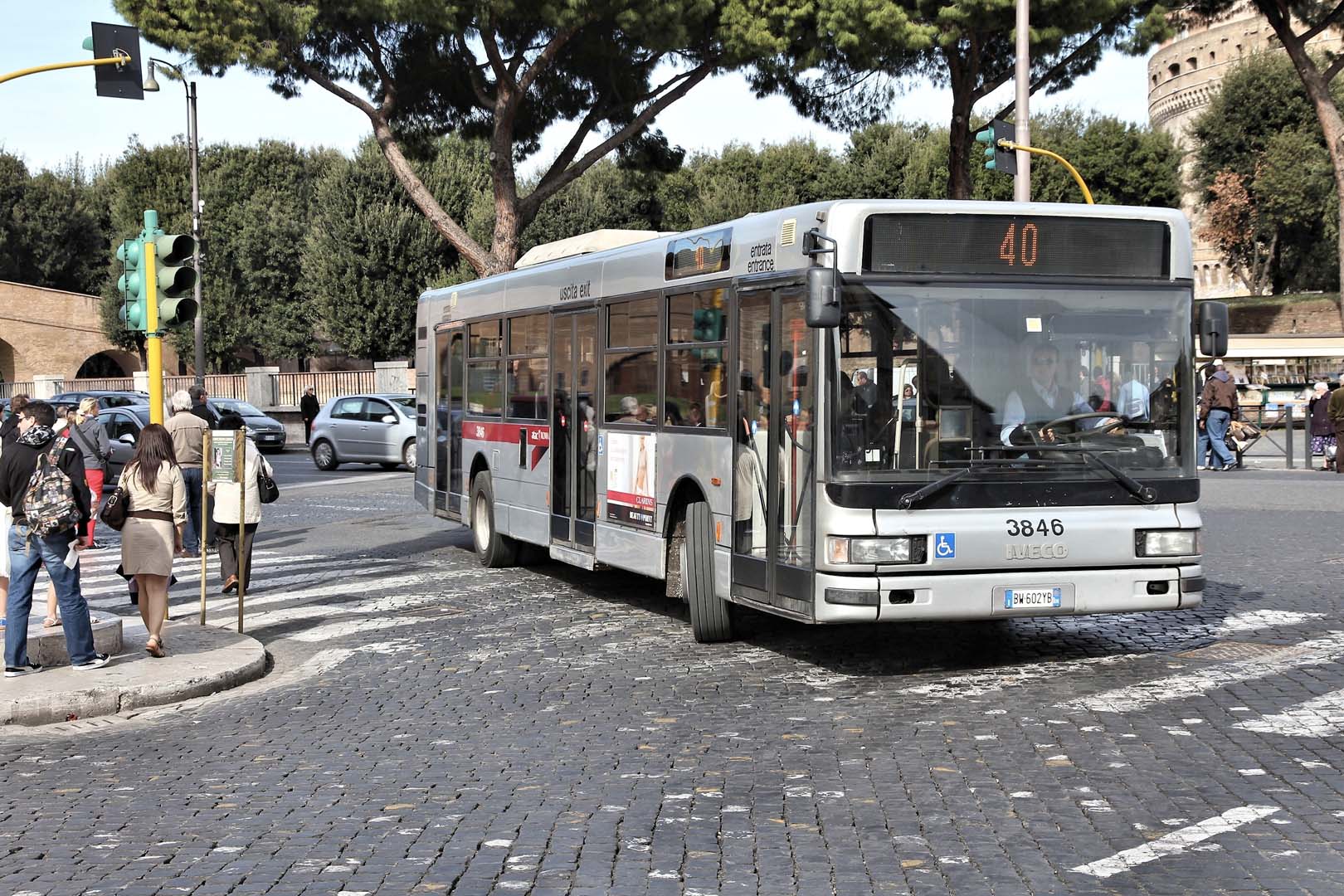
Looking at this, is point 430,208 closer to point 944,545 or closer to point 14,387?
point 944,545

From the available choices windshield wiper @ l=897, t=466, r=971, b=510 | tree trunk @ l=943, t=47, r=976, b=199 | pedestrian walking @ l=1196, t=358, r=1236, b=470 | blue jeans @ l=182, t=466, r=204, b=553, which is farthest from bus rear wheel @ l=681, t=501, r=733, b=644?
tree trunk @ l=943, t=47, r=976, b=199

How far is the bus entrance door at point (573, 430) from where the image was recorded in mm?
11914

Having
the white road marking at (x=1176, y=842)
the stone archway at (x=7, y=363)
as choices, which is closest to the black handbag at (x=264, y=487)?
the white road marking at (x=1176, y=842)

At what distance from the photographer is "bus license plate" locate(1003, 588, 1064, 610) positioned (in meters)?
8.50

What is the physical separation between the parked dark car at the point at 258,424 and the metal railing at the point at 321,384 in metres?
7.03

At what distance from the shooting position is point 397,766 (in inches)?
269

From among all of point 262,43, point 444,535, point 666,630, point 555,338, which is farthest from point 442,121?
point 666,630

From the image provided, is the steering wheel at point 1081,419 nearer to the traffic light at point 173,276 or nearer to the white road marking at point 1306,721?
the white road marking at point 1306,721

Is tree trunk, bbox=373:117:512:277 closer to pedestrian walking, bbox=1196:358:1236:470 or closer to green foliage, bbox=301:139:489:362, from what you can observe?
pedestrian walking, bbox=1196:358:1236:470

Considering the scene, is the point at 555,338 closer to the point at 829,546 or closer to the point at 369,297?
the point at 829,546

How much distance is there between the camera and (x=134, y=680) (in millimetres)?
8883

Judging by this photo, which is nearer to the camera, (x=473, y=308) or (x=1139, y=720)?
(x=1139, y=720)

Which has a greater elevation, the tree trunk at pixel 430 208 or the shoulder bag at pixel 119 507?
the tree trunk at pixel 430 208

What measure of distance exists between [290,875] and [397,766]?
5.41ft
